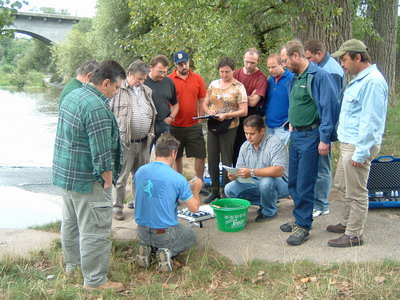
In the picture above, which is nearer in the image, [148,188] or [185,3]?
[148,188]

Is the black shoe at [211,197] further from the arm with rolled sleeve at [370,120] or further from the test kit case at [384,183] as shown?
the arm with rolled sleeve at [370,120]

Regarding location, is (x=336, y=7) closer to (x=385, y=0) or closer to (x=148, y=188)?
(x=385, y=0)

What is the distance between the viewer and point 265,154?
5125mm

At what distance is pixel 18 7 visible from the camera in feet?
18.1

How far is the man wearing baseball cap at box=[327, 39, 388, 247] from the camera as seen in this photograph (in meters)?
3.93

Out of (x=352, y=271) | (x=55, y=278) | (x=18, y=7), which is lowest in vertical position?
(x=55, y=278)

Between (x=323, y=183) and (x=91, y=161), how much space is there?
2751 mm

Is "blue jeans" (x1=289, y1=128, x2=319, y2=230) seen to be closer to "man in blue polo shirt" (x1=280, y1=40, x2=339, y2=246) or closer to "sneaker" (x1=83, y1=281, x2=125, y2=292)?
"man in blue polo shirt" (x1=280, y1=40, x2=339, y2=246)

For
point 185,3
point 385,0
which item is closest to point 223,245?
point 185,3

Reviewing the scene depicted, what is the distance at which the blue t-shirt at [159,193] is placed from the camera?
4098 millimetres

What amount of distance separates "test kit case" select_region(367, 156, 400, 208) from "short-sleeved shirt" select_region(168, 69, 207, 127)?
7.69 ft

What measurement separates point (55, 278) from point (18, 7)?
3.28m

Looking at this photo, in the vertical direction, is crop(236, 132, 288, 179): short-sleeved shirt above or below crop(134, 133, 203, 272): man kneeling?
above

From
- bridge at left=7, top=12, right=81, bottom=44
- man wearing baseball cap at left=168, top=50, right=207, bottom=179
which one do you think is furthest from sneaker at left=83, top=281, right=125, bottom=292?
bridge at left=7, top=12, right=81, bottom=44
